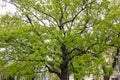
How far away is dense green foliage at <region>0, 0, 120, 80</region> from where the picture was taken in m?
19.7

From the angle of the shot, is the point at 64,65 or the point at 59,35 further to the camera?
the point at 64,65

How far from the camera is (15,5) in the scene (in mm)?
21391

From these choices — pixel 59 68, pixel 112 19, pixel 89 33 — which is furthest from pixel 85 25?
pixel 59 68

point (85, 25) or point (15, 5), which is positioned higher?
point (15, 5)

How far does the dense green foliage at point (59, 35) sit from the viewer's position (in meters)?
19.7

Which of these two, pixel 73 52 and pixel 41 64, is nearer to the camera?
pixel 41 64

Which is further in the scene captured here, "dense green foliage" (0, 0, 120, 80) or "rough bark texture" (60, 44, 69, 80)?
"rough bark texture" (60, 44, 69, 80)

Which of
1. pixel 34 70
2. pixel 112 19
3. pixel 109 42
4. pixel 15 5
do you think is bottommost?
pixel 34 70

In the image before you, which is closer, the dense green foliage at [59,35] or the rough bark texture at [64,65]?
the dense green foliage at [59,35]

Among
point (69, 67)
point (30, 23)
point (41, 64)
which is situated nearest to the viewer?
point (41, 64)

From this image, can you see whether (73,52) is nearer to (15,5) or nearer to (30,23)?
(30,23)

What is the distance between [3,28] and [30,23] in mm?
2011

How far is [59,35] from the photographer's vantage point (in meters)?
19.4

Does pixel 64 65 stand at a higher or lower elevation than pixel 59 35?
lower
